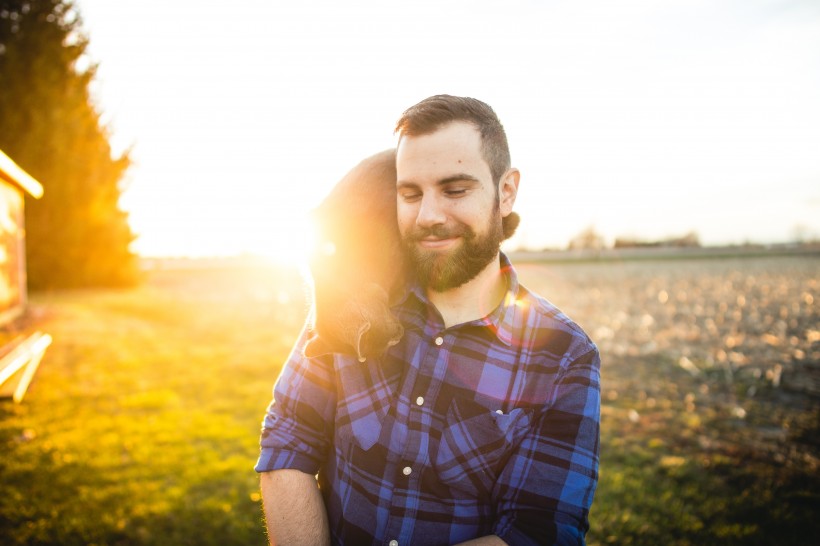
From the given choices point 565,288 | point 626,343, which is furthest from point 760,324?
point 565,288

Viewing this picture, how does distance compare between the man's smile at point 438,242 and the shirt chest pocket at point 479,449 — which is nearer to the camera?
the shirt chest pocket at point 479,449

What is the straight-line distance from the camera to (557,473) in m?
1.56

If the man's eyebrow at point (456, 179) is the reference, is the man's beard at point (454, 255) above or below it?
below

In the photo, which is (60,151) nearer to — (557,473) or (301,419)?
(301,419)

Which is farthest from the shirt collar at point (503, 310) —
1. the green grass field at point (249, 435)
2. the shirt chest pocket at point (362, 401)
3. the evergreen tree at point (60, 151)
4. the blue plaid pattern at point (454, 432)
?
the evergreen tree at point (60, 151)

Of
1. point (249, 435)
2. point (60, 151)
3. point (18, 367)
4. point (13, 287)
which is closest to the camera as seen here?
point (18, 367)

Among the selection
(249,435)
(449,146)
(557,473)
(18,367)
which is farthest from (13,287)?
(557,473)

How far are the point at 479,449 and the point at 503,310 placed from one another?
594mm

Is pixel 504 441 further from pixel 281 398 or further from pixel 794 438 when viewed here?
pixel 794 438

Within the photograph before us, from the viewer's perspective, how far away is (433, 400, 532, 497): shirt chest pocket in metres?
1.65

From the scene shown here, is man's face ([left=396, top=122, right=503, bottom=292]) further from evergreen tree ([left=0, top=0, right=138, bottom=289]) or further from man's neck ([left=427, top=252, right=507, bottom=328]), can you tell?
evergreen tree ([left=0, top=0, right=138, bottom=289])

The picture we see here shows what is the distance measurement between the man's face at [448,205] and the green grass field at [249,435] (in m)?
2.96

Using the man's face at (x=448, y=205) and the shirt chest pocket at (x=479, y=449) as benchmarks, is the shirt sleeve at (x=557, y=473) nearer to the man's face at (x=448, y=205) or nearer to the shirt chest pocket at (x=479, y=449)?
the shirt chest pocket at (x=479, y=449)

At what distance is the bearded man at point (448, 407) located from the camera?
1.60 metres
